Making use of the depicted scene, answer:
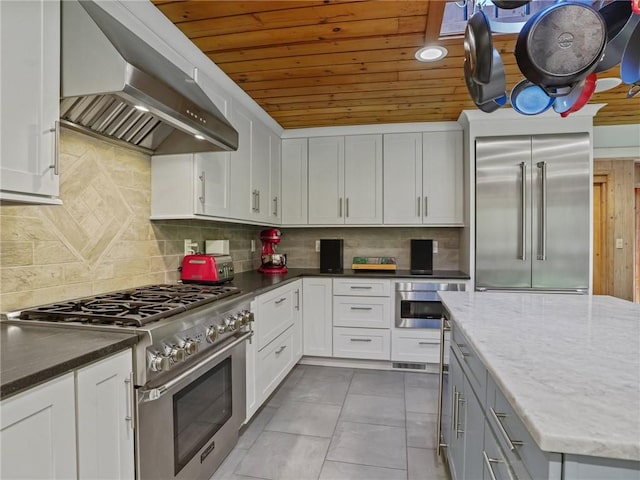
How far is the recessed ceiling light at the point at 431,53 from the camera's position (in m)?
2.10

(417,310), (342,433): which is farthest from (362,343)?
(342,433)

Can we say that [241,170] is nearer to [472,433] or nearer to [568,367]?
[472,433]

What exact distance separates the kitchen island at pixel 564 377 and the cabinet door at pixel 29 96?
1.51 meters

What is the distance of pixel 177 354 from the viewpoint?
142cm

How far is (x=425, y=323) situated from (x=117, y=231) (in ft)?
8.62

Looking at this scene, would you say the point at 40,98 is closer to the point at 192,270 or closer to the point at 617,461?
the point at 192,270

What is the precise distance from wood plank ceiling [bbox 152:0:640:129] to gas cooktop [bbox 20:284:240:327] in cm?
142

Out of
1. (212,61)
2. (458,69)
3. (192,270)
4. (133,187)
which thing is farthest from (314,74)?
(192,270)

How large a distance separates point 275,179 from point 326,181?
54 cm

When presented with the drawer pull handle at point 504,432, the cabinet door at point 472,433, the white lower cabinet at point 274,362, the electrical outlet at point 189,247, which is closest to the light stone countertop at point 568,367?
the drawer pull handle at point 504,432

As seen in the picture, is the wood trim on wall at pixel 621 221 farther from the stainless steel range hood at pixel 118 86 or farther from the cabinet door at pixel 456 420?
the stainless steel range hood at pixel 118 86

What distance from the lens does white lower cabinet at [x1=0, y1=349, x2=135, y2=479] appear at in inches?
33.9

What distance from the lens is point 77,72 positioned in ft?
4.36

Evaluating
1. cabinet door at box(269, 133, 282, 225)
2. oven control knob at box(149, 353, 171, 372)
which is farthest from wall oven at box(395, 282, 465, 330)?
oven control knob at box(149, 353, 171, 372)
